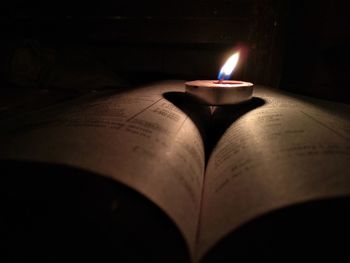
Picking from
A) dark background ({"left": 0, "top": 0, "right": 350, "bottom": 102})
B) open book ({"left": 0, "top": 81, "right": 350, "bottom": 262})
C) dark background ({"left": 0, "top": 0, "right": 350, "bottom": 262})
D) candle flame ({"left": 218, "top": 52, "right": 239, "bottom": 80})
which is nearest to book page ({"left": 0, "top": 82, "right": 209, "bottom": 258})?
open book ({"left": 0, "top": 81, "right": 350, "bottom": 262})

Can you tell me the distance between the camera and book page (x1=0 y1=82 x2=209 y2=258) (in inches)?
13.5

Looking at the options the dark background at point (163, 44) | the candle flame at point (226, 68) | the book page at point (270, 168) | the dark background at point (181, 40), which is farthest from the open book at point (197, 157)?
the dark background at point (181, 40)

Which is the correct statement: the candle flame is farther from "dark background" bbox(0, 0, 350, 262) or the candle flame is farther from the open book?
"dark background" bbox(0, 0, 350, 262)

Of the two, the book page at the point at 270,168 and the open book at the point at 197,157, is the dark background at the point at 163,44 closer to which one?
the open book at the point at 197,157

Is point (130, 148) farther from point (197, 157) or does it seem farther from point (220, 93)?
point (220, 93)

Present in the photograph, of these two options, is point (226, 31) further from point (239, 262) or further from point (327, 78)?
point (239, 262)

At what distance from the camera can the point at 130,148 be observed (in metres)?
0.40

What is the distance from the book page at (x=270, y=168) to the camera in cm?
32

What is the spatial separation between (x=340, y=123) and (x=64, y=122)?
49cm

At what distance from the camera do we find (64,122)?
472mm

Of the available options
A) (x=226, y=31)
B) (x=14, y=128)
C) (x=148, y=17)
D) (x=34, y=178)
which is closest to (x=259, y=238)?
(x=34, y=178)

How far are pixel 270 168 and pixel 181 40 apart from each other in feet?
2.82

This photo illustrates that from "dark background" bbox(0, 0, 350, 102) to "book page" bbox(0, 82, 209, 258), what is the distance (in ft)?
1.81

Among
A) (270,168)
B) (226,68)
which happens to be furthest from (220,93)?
(270,168)
